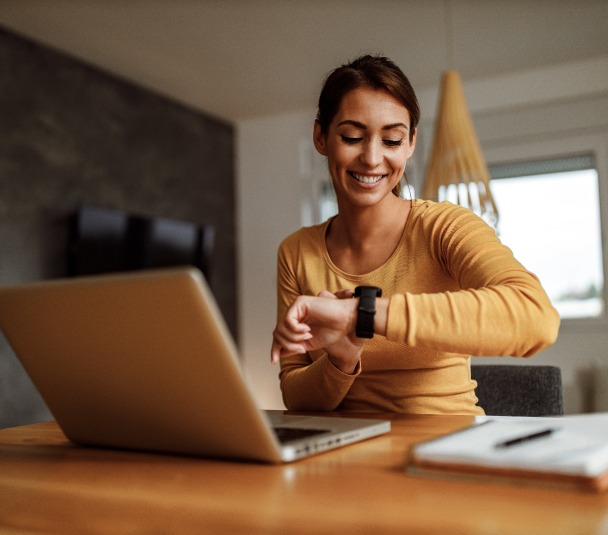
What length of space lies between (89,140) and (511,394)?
3183 millimetres

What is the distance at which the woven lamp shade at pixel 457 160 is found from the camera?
8.30ft

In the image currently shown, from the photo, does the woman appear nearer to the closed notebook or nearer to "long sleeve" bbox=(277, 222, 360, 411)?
"long sleeve" bbox=(277, 222, 360, 411)

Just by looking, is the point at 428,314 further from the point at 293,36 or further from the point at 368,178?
the point at 293,36

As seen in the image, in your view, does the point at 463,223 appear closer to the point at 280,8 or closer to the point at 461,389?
the point at 461,389

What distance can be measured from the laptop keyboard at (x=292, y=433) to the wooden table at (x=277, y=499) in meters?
0.04

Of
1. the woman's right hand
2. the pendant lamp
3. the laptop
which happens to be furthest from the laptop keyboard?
the pendant lamp

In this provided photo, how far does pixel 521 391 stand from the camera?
1364 mm

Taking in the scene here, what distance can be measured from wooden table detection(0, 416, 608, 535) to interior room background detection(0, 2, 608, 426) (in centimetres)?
298

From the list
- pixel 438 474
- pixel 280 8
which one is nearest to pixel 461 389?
pixel 438 474

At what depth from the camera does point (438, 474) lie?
641 millimetres

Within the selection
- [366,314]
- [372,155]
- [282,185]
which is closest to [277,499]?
[366,314]

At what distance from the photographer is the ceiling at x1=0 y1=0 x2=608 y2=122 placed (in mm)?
3398

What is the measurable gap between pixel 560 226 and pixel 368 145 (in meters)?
3.47

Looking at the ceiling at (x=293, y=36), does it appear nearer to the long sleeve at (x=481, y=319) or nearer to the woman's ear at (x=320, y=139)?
the woman's ear at (x=320, y=139)
